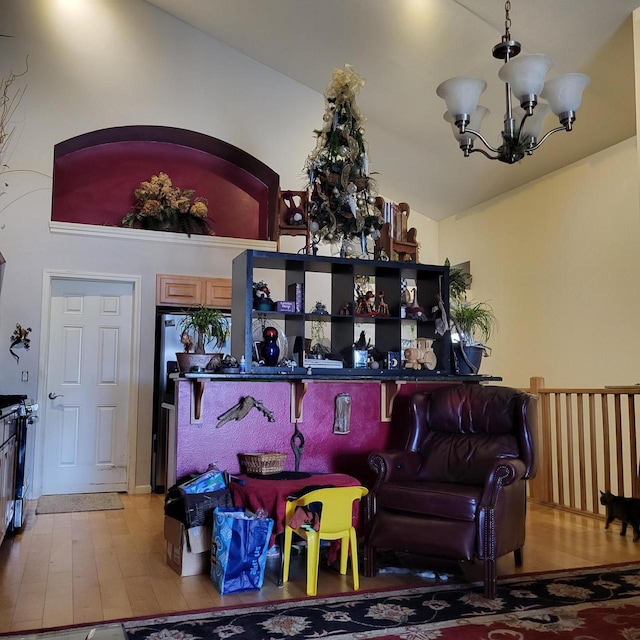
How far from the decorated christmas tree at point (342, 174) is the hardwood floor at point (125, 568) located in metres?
2.22

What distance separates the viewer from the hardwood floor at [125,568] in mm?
2877

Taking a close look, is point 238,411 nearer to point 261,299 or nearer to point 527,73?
point 261,299

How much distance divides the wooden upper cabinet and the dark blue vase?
2194 millimetres

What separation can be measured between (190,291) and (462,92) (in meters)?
3.39

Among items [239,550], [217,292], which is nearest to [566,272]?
[217,292]

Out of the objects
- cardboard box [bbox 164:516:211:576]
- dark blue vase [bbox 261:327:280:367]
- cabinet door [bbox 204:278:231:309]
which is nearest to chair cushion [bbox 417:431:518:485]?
dark blue vase [bbox 261:327:280:367]

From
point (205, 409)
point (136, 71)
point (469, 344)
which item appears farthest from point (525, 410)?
point (136, 71)

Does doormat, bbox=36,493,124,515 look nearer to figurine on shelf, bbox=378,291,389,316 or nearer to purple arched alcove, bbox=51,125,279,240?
purple arched alcove, bbox=51,125,279,240

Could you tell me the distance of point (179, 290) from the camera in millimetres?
5980

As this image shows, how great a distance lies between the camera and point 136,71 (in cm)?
607

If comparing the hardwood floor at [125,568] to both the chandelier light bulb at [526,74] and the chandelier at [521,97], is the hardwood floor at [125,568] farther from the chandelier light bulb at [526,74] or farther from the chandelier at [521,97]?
the chandelier light bulb at [526,74]

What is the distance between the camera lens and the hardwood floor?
2877mm

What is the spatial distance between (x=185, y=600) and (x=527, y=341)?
16.0 ft

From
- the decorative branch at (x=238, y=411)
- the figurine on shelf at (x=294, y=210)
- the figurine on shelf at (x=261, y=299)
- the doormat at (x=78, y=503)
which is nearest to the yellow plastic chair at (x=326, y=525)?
the decorative branch at (x=238, y=411)
